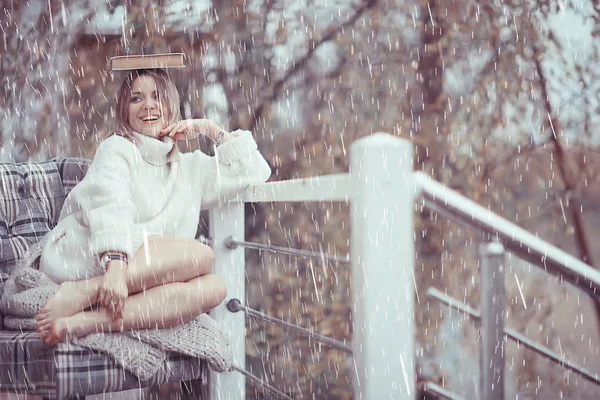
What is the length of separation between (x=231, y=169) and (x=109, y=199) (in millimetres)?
379

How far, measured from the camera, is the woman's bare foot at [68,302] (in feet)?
4.59

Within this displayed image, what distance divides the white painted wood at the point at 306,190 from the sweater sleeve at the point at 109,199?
1.07 feet

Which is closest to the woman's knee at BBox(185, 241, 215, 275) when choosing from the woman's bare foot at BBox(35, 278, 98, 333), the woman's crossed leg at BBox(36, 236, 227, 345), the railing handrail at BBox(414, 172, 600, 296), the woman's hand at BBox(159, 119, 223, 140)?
the woman's crossed leg at BBox(36, 236, 227, 345)

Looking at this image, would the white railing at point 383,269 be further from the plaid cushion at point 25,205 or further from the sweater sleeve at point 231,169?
the plaid cushion at point 25,205

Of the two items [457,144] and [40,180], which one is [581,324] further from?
[40,180]

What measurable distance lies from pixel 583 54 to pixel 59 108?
2.17 m

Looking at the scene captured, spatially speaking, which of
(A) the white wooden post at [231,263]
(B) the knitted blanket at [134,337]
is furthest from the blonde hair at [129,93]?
(B) the knitted blanket at [134,337]

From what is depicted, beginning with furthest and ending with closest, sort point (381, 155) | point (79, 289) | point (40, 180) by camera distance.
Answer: point (40, 180) → point (79, 289) → point (381, 155)

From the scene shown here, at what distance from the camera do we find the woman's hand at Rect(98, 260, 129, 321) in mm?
1393

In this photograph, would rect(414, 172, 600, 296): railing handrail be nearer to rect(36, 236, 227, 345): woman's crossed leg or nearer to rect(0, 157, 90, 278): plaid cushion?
rect(36, 236, 227, 345): woman's crossed leg

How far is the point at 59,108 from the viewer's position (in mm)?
2738

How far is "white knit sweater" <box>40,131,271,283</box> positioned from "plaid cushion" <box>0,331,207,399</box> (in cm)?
Result: 19

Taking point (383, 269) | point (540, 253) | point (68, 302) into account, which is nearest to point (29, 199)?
point (68, 302)

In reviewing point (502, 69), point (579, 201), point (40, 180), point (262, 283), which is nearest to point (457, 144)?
point (502, 69)
